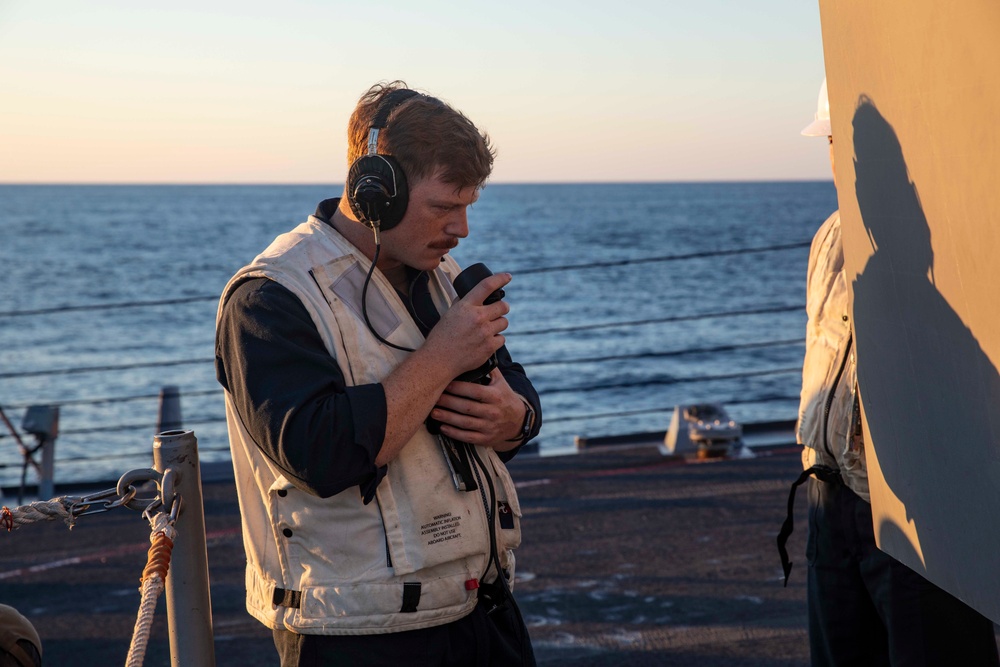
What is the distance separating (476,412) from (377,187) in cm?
49

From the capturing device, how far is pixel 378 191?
1.88 m

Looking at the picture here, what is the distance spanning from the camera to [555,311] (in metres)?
34.3

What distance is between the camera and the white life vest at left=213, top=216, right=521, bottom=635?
1.85 m

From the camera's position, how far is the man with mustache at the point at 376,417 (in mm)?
1778

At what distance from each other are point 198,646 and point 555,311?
3236 centimetres

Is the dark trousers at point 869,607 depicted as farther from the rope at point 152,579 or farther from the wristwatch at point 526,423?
the rope at point 152,579

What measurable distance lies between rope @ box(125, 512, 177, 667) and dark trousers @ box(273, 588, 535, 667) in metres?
0.25

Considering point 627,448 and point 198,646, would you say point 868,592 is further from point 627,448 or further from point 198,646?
point 627,448

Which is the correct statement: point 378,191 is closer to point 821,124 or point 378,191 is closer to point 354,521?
point 354,521

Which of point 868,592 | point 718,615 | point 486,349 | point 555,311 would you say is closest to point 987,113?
point 486,349

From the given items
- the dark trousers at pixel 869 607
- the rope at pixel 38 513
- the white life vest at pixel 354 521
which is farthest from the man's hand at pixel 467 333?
the dark trousers at pixel 869 607

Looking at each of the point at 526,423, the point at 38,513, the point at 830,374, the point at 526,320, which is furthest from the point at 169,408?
the point at 526,320

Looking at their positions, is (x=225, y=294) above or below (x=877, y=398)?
above

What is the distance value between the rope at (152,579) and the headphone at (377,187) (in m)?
0.77
